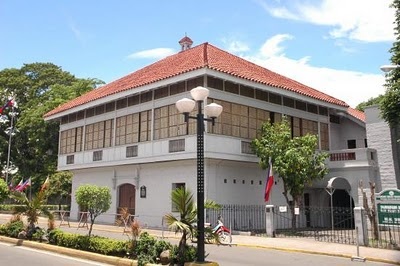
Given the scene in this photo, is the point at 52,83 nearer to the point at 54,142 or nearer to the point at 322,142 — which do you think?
the point at 54,142

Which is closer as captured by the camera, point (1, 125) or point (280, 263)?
point (280, 263)

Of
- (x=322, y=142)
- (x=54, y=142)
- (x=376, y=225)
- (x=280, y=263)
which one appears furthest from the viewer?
(x=54, y=142)

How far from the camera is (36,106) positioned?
45.5 meters

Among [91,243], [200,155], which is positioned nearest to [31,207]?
[91,243]

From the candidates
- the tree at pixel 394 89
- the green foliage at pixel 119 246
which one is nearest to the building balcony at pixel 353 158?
the tree at pixel 394 89

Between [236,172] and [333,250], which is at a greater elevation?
[236,172]

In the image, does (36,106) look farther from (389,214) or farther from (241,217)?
(389,214)

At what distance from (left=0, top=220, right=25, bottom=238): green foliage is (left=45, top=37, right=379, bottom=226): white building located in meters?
8.17

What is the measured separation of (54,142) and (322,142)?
89.2 ft

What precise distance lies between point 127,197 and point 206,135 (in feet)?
27.0

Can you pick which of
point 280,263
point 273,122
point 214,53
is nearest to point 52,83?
point 214,53

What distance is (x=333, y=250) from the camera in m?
15.3

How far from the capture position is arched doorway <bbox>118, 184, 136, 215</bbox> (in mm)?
26328

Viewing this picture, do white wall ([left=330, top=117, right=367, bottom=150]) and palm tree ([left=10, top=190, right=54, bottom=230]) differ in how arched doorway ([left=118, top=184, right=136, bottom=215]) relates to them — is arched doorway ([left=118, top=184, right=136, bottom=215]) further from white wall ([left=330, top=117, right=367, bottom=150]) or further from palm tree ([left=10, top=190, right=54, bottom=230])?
white wall ([left=330, top=117, right=367, bottom=150])
